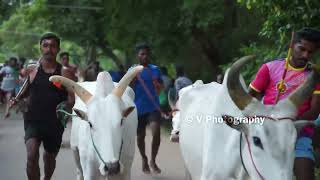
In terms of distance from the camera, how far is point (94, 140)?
559 centimetres

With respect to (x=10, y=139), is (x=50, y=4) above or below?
above

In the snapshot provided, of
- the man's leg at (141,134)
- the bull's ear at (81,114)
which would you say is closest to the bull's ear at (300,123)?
the bull's ear at (81,114)

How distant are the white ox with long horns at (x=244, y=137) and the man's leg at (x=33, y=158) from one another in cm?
177

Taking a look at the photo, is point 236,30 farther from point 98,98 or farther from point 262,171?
point 262,171

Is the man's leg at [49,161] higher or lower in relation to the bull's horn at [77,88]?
lower

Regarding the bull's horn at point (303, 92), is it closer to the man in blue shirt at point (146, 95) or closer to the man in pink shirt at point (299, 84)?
the man in pink shirt at point (299, 84)

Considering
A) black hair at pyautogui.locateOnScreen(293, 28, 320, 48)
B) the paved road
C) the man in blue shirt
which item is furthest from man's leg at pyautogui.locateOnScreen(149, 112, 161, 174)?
black hair at pyautogui.locateOnScreen(293, 28, 320, 48)

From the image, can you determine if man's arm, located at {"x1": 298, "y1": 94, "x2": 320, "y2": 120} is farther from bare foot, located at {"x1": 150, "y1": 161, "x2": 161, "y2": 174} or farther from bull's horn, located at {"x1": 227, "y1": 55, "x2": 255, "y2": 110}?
bare foot, located at {"x1": 150, "y1": 161, "x2": 161, "y2": 174}

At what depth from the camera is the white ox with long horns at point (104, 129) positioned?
541 centimetres

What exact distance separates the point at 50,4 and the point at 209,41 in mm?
10601

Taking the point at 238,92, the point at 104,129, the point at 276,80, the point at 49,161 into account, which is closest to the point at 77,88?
the point at 104,129

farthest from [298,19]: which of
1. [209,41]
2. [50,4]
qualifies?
[50,4]

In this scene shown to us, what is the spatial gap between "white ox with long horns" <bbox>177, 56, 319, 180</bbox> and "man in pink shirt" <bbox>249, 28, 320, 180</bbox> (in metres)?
0.34

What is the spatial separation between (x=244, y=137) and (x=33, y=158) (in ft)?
9.33
